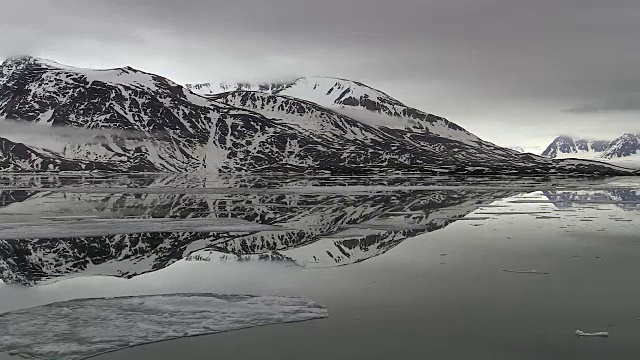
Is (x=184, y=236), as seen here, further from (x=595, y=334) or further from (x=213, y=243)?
(x=595, y=334)

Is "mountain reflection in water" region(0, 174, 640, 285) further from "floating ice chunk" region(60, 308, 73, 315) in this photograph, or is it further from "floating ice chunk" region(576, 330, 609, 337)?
"floating ice chunk" region(576, 330, 609, 337)

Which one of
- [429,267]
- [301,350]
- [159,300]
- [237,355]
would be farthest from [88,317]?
[429,267]

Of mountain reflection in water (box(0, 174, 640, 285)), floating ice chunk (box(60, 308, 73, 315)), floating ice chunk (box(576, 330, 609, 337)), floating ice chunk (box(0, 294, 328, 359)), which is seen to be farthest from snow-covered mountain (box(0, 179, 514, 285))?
floating ice chunk (box(576, 330, 609, 337))

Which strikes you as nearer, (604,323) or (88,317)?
(604,323)

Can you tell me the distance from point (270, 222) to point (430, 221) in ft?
30.2

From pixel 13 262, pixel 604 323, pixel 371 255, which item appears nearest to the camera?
pixel 604 323

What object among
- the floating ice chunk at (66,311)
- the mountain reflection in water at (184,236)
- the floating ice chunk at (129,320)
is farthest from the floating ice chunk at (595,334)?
the floating ice chunk at (66,311)

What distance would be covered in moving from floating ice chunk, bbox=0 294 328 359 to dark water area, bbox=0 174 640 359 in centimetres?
59

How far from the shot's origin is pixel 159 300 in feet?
46.8

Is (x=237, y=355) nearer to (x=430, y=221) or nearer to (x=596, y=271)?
(x=596, y=271)

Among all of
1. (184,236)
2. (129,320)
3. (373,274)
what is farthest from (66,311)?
(184,236)

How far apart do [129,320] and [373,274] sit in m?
7.48

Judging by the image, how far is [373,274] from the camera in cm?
1741

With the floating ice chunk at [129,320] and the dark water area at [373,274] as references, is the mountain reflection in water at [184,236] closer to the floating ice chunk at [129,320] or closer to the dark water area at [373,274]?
the dark water area at [373,274]
